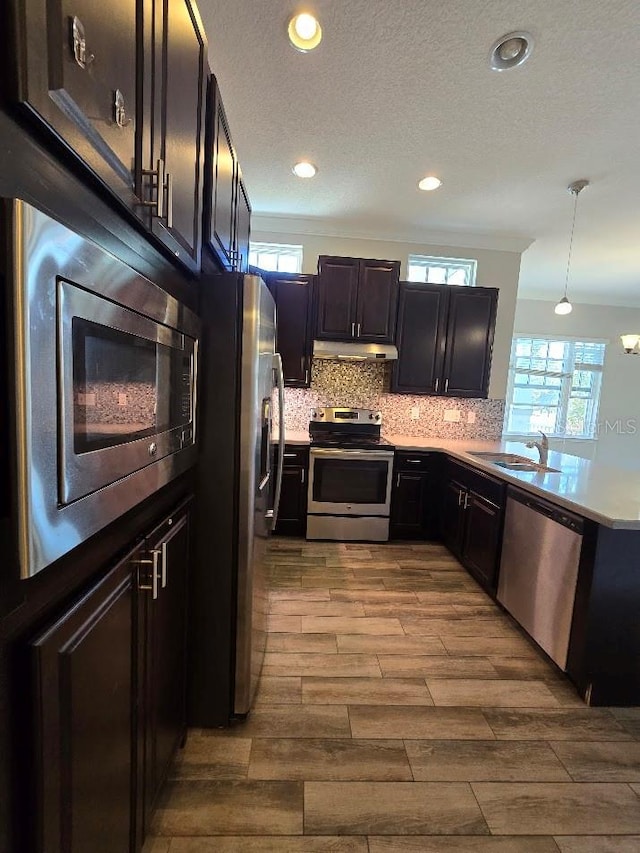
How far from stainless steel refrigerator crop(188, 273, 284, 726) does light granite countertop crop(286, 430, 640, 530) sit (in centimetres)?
149

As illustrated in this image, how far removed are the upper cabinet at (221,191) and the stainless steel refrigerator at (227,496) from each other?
22 cm

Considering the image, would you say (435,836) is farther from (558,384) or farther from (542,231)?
(558,384)

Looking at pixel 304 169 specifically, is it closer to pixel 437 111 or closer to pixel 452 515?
pixel 437 111

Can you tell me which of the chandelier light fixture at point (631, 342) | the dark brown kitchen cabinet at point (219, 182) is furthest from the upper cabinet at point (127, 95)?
the chandelier light fixture at point (631, 342)

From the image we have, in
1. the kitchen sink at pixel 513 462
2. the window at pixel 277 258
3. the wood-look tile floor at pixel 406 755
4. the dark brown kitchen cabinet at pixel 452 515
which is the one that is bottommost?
the wood-look tile floor at pixel 406 755

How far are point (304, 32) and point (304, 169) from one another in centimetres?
120

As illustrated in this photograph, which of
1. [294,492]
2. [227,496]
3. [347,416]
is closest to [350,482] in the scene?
[294,492]

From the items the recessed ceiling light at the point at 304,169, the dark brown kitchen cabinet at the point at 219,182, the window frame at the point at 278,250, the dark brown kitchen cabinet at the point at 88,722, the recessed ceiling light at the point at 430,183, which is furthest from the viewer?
the window frame at the point at 278,250

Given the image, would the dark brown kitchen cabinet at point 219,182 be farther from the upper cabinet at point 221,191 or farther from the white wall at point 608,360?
the white wall at point 608,360

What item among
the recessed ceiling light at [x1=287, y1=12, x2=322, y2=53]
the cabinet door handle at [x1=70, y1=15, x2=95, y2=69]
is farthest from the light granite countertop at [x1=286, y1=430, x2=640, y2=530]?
the recessed ceiling light at [x1=287, y1=12, x2=322, y2=53]

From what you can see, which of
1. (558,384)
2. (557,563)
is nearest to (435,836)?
(557,563)

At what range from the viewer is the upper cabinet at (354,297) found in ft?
12.2

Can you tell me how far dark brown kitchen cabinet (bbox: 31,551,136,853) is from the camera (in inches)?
25.4

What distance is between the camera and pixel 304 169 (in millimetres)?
2994
